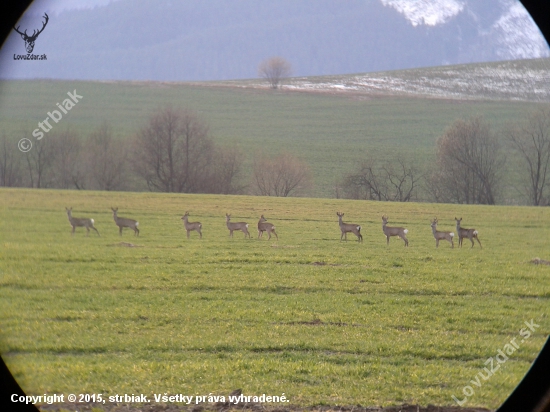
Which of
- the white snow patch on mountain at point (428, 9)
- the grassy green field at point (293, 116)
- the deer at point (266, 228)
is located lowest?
the deer at point (266, 228)

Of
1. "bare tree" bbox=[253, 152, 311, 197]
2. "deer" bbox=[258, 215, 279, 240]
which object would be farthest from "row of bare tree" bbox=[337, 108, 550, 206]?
"deer" bbox=[258, 215, 279, 240]

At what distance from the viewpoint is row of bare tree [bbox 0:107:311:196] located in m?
23.5

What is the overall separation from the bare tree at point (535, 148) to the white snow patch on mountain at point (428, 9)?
13748 millimetres

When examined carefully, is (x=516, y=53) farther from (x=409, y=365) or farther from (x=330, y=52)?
(x=330, y=52)

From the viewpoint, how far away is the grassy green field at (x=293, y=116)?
88.7 ft

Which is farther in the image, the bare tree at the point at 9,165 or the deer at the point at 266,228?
the bare tree at the point at 9,165

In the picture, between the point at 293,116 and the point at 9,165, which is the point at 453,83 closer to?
the point at 293,116

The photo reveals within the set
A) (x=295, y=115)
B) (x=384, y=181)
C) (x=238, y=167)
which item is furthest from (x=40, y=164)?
(x=295, y=115)

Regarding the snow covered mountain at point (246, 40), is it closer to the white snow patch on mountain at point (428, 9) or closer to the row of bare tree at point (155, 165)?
the white snow patch on mountain at point (428, 9)

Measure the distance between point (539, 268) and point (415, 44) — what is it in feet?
55.2

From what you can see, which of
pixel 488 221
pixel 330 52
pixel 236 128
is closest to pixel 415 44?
pixel 330 52

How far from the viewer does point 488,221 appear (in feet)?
75.4

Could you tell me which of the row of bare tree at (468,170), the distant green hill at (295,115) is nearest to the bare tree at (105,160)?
the distant green hill at (295,115)

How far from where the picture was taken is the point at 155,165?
1054 inches
